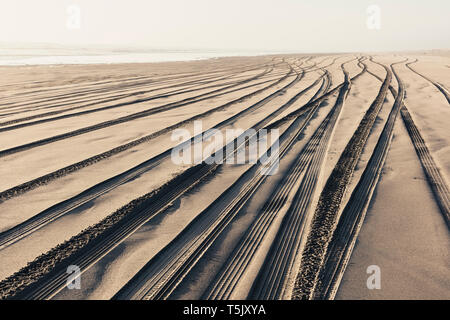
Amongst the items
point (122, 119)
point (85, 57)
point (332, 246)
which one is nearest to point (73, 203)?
point (332, 246)

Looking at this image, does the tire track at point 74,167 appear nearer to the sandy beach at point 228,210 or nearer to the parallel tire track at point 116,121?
the sandy beach at point 228,210

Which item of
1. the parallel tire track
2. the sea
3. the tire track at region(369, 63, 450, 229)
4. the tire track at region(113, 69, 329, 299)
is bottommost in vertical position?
the tire track at region(113, 69, 329, 299)

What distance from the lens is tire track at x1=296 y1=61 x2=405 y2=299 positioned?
284cm

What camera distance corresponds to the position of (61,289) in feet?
9.43

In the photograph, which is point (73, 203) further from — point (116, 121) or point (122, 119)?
point (122, 119)

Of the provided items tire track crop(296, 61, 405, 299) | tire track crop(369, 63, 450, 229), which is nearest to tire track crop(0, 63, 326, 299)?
tire track crop(296, 61, 405, 299)

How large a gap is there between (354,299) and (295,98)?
940 centimetres

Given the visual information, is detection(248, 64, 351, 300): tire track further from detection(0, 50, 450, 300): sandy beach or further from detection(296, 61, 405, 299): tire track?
detection(296, 61, 405, 299): tire track

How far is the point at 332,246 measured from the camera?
11.0 ft

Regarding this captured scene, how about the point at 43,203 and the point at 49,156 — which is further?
the point at 49,156

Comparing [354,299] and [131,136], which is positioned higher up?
[131,136]

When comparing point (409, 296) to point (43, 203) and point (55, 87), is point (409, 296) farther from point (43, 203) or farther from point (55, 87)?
point (55, 87)
